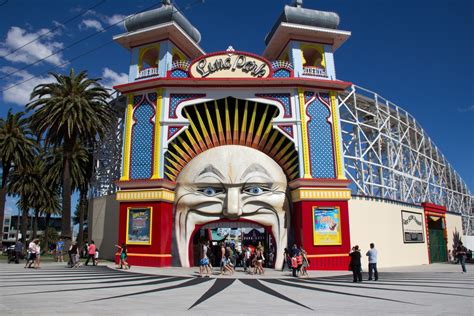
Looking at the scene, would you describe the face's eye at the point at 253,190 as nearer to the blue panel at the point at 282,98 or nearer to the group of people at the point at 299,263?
the group of people at the point at 299,263

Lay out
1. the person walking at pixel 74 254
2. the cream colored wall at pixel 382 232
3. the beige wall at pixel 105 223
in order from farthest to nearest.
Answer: the beige wall at pixel 105 223
the cream colored wall at pixel 382 232
the person walking at pixel 74 254

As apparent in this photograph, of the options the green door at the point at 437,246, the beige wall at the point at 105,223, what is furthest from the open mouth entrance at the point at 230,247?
the green door at the point at 437,246

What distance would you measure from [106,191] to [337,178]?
19476mm

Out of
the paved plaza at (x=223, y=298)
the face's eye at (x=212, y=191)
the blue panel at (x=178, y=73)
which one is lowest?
the paved plaza at (x=223, y=298)

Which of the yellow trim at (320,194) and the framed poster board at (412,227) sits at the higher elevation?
the yellow trim at (320,194)

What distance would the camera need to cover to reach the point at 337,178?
870 inches

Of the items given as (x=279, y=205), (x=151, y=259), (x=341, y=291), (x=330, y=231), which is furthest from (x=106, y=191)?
(x=341, y=291)

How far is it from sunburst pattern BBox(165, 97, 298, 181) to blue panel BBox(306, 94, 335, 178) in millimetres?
1339

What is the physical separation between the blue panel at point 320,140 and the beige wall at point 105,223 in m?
14.5

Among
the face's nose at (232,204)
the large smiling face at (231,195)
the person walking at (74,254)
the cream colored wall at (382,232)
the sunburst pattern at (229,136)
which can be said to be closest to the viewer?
the person walking at (74,254)

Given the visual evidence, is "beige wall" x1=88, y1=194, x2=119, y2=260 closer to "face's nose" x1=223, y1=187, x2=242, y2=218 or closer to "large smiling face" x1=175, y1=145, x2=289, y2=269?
"large smiling face" x1=175, y1=145, x2=289, y2=269

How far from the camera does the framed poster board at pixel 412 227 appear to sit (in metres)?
26.8

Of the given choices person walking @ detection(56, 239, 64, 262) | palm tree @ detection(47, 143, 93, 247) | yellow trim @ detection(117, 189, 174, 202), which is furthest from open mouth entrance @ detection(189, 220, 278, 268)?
palm tree @ detection(47, 143, 93, 247)

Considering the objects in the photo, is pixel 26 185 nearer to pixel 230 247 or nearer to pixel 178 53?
pixel 178 53
